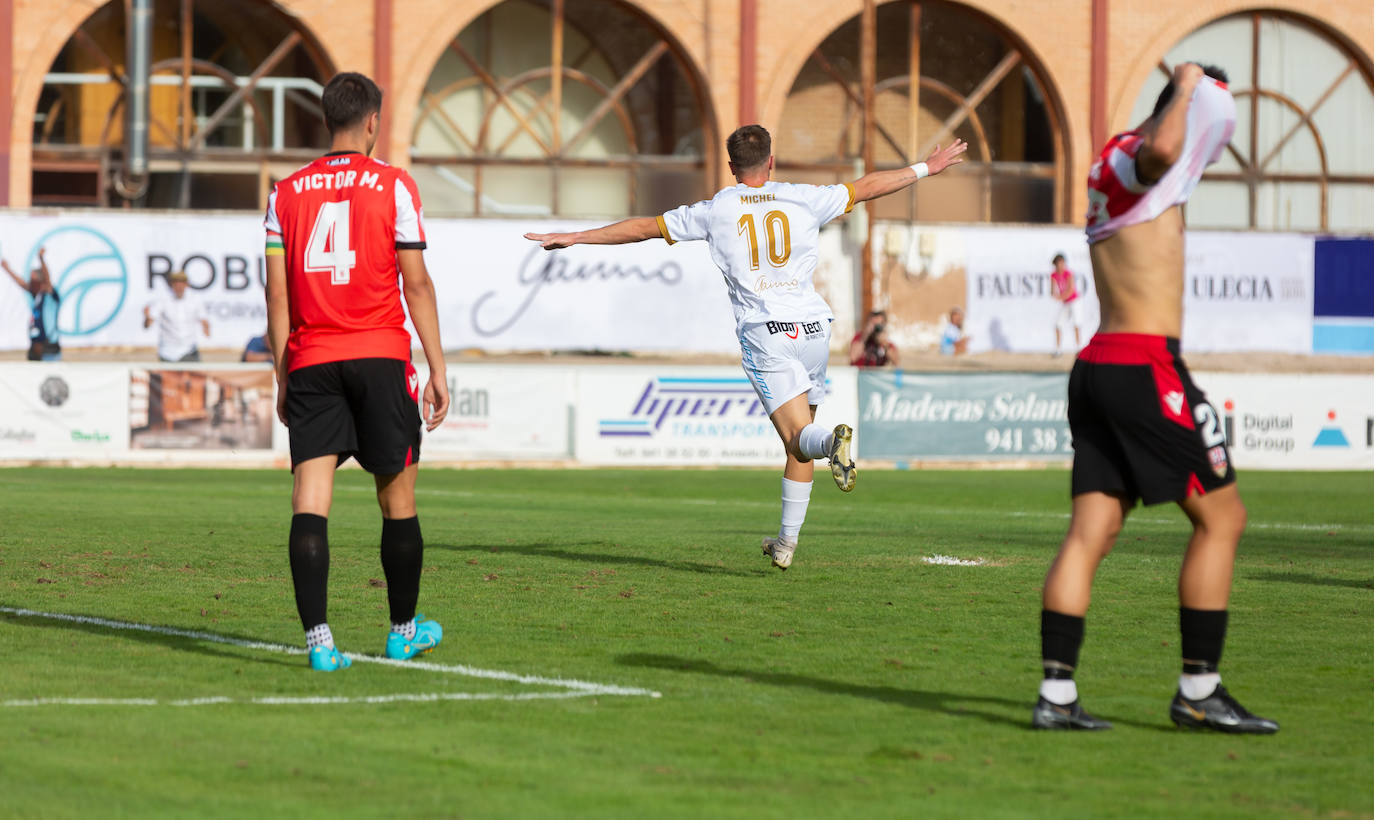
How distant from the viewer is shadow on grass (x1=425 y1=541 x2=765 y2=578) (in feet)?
33.8

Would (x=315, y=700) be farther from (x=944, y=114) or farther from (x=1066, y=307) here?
(x=944, y=114)

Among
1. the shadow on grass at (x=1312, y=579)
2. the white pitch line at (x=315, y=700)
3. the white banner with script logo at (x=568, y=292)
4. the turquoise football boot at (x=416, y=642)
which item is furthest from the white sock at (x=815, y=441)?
the white banner with script logo at (x=568, y=292)

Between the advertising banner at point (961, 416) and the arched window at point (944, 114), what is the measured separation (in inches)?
656

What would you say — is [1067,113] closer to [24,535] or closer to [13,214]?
[13,214]

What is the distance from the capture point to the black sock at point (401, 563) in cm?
682

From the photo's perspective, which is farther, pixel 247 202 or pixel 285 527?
pixel 247 202

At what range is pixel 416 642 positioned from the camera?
22.6 ft

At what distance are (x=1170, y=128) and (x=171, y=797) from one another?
128 inches

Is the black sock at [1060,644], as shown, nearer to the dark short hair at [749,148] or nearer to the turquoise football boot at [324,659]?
the turquoise football boot at [324,659]

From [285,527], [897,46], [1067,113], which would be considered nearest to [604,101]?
[897,46]

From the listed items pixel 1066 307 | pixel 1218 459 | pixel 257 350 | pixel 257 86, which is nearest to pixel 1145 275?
pixel 1218 459

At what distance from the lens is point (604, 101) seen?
3900 cm

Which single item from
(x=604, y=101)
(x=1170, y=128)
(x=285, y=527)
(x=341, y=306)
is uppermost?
(x=604, y=101)

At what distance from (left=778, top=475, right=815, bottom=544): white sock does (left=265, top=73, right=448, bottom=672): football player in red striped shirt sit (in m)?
3.77
